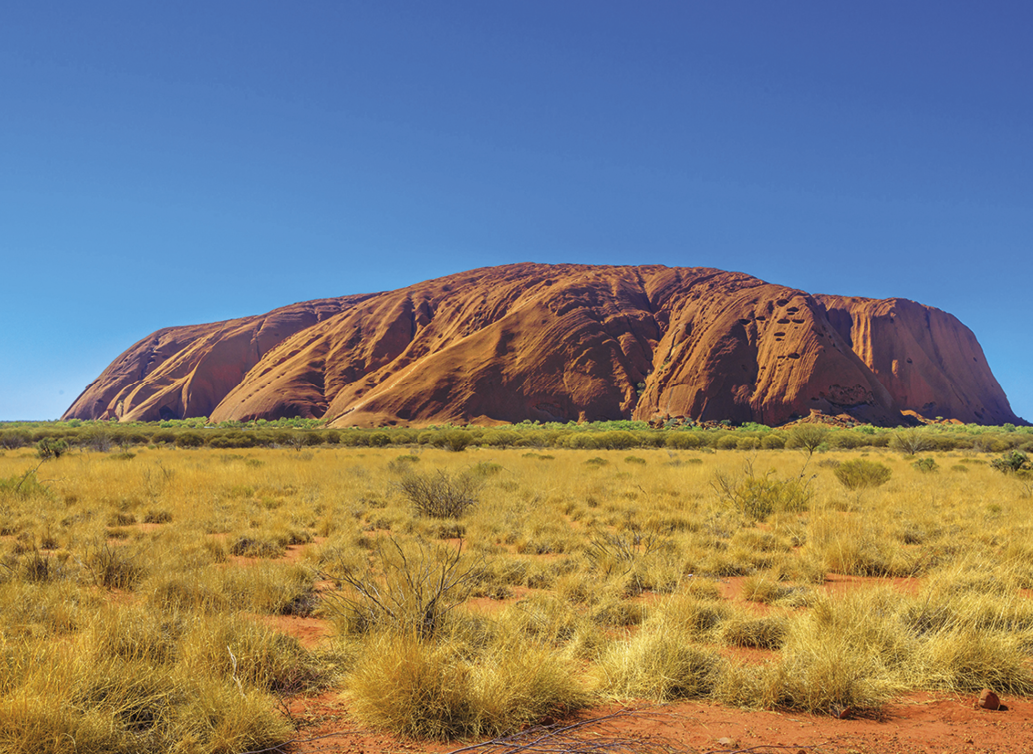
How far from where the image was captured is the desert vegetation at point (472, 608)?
125 inches

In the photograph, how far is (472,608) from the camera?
5230 millimetres

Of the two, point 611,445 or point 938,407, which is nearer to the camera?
point 611,445

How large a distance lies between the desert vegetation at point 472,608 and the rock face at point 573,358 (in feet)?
180

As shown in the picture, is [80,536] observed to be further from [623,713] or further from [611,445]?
[611,445]

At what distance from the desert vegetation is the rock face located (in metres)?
54.9

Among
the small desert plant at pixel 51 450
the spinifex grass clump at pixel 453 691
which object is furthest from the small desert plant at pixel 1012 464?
the small desert plant at pixel 51 450

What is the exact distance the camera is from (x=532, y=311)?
76.4 metres

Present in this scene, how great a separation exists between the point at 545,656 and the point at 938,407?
336 feet

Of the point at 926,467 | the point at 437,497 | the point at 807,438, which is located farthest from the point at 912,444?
the point at 437,497

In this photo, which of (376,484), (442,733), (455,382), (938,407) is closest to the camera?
(442,733)

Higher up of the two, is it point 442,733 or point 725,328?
point 725,328

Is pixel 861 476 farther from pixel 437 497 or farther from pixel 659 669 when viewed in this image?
pixel 659 669

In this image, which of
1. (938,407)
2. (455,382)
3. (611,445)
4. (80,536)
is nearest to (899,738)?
(80,536)

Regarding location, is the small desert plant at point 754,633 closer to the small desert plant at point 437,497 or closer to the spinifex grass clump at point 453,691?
the spinifex grass clump at point 453,691
